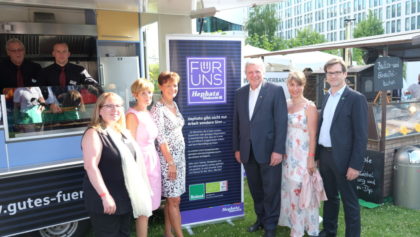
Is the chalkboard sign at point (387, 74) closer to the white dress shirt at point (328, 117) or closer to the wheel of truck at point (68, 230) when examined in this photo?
the white dress shirt at point (328, 117)

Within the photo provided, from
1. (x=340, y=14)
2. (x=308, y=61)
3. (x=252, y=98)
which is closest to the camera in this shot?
(x=252, y=98)

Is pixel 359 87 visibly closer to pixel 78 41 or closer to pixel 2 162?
pixel 78 41

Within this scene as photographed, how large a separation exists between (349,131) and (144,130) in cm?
160

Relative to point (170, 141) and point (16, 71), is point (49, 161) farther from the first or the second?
point (16, 71)

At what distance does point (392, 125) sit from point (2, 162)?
4215 mm

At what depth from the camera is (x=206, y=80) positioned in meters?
3.34

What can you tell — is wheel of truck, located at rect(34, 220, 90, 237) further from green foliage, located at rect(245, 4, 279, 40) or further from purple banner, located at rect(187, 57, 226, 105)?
green foliage, located at rect(245, 4, 279, 40)

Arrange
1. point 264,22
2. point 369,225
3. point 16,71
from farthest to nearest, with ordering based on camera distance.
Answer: point 264,22 → point 16,71 → point 369,225

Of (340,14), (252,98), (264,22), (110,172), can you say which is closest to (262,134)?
(252,98)

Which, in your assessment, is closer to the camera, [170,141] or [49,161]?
[49,161]

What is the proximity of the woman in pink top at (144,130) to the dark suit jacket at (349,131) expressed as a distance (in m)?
1.43

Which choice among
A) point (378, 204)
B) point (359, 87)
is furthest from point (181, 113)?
point (359, 87)

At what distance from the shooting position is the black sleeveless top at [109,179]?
2.12 metres

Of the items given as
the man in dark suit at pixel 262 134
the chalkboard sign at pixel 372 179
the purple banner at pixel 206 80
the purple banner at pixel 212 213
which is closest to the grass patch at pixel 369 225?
the purple banner at pixel 212 213
